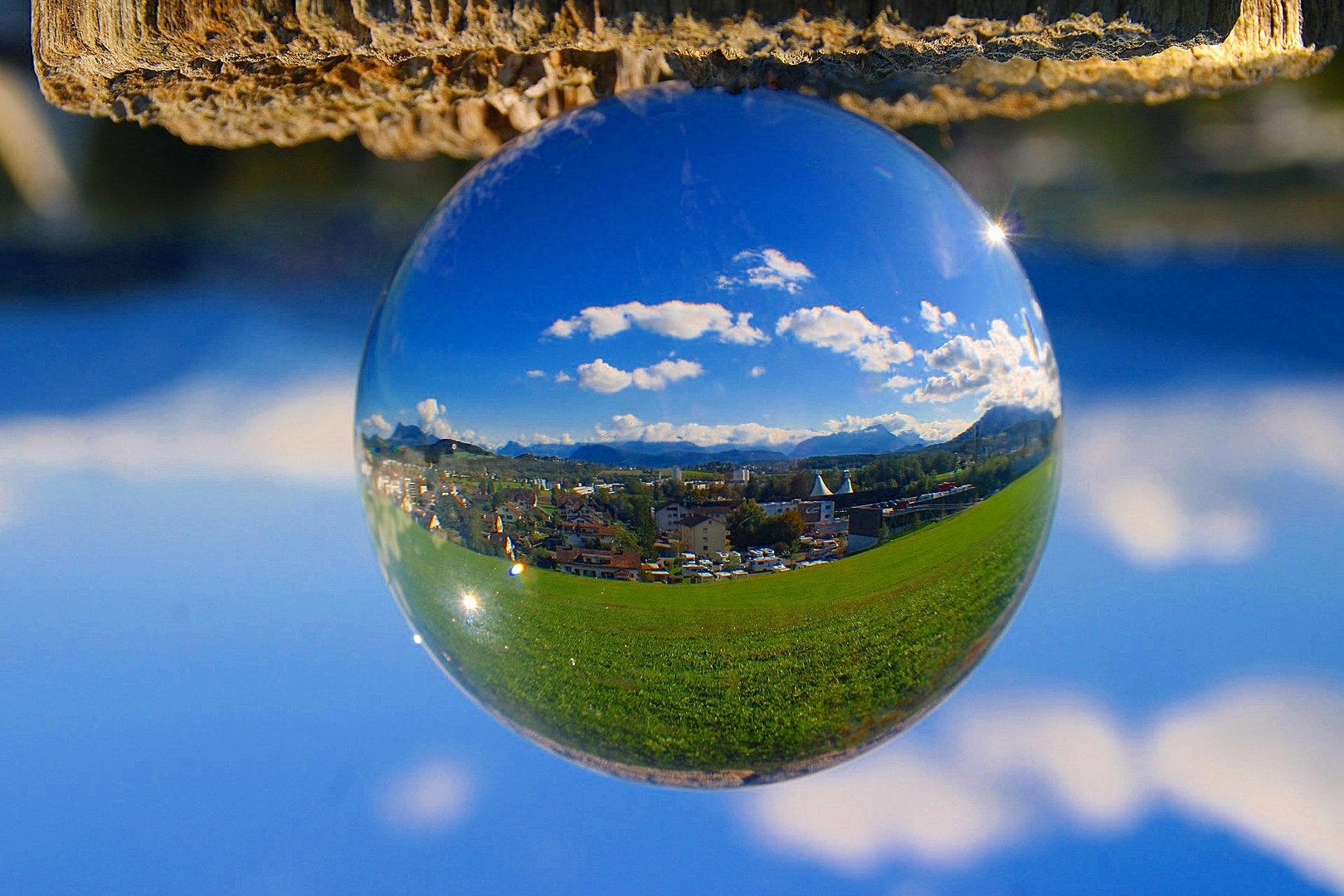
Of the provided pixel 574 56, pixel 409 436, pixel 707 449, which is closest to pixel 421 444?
pixel 409 436

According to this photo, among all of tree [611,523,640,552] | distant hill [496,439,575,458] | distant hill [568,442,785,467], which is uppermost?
distant hill [568,442,785,467]

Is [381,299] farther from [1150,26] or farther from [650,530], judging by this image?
[1150,26]

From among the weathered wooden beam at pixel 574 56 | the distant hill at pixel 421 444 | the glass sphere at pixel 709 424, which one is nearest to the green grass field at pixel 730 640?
the glass sphere at pixel 709 424

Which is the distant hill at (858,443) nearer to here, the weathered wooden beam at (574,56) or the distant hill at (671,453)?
the distant hill at (671,453)

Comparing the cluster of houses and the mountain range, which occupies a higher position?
the mountain range

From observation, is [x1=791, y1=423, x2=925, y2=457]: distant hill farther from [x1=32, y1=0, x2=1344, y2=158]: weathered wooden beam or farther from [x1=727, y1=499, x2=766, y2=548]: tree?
[x1=32, y1=0, x2=1344, y2=158]: weathered wooden beam

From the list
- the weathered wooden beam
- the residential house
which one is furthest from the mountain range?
the weathered wooden beam
